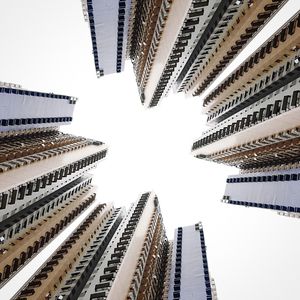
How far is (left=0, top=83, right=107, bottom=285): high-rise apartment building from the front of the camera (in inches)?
3314

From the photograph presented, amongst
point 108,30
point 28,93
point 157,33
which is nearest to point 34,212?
point 28,93

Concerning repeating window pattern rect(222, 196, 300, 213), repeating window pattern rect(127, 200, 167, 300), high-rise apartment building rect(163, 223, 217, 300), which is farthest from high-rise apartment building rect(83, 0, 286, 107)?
high-rise apartment building rect(163, 223, 217, 300)

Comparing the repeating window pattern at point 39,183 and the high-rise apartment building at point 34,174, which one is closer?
the repeating window pattern at point 39,183

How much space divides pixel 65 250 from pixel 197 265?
3200cm

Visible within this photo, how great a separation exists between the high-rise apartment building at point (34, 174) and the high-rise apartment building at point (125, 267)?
5.40m

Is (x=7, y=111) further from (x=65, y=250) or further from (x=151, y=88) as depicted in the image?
(x=151, y=88)

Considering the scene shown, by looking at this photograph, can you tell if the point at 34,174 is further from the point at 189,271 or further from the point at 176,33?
the point at 189,271

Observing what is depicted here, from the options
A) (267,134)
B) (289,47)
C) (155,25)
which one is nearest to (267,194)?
(267,134)

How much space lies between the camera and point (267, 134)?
102m

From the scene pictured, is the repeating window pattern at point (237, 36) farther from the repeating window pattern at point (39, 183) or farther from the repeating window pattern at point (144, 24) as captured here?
the repeating window pattern at point (39, 183)

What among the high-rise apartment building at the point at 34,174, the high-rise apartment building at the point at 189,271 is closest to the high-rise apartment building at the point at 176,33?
the high-rise apartment building at the point at 34,174

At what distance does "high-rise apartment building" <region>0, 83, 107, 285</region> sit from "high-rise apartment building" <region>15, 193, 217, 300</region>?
17.7 feet

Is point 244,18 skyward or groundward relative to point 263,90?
skyward

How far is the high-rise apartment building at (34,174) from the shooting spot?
8419 centimetres
